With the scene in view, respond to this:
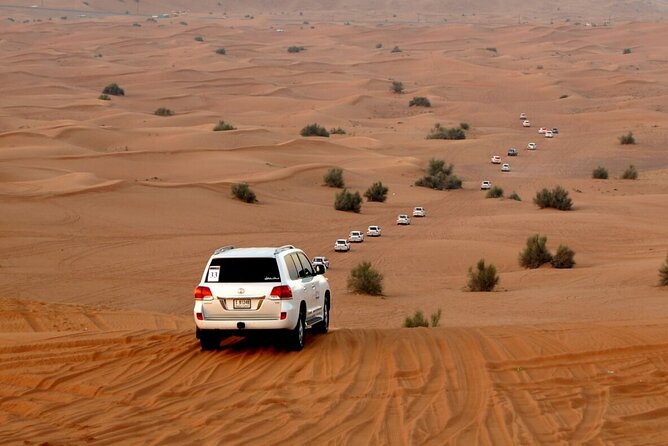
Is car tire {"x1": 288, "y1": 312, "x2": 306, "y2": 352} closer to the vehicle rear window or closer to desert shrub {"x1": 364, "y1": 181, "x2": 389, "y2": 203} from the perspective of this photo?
the vehicle rear window

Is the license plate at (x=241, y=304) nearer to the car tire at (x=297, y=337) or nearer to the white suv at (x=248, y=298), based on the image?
the white suv at (x=248, y=298)

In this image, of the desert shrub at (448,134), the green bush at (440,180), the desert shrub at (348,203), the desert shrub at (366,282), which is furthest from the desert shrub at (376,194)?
the desert shrub at (448,134)

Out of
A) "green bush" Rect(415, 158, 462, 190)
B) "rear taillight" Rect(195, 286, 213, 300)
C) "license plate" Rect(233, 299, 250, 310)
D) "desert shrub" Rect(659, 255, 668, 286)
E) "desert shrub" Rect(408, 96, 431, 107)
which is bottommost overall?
"desert shrub" Rect(659, 255, 668, 286)

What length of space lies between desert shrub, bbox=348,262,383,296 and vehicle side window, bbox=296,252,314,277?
12.4 metres

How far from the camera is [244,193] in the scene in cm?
4675

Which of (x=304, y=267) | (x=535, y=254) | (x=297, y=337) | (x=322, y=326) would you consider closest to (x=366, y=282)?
(x=535, y=254)

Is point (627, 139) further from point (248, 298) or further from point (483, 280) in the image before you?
point (248, 298)

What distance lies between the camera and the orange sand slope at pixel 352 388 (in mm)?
9977

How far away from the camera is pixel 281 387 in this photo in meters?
11.8

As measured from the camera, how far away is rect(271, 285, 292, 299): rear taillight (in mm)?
13484

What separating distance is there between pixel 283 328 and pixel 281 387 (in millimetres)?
1676

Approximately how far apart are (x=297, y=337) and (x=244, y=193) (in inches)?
1314

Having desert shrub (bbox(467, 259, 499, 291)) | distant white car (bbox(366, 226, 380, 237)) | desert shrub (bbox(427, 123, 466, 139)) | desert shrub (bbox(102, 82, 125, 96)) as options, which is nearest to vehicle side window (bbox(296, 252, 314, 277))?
desert shrub (bbox(467, 259, 499, 291))

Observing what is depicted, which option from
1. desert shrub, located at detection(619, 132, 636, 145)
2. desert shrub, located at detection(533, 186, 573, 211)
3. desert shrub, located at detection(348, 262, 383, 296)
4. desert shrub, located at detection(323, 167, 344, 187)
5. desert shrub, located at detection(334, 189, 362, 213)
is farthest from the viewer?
desert shrub, located at detection(619, 132, 636, 145)
